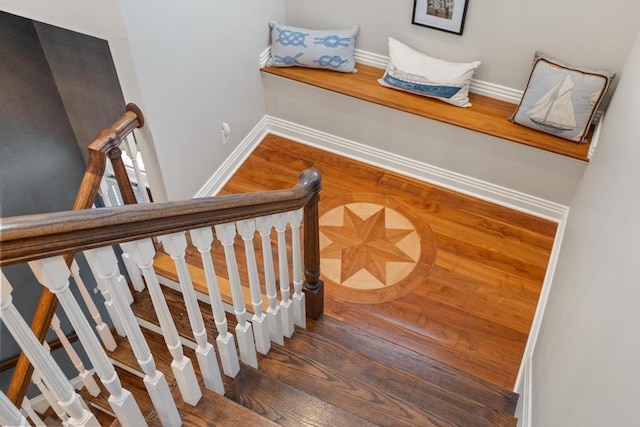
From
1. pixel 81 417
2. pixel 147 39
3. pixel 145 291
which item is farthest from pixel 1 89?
pixel 81 417

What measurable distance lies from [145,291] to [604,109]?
266 centimetres

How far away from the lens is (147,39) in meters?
2.52

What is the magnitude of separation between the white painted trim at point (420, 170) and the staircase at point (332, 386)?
1349mm

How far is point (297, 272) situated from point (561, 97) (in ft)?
6.13

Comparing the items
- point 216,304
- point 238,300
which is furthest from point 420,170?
point 216,304

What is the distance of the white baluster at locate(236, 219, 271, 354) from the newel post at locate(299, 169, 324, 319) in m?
0.27

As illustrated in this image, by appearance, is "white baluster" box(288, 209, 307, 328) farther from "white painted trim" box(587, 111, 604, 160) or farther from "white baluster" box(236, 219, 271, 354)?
"white painted trim" box(587, 111, 604, 160)

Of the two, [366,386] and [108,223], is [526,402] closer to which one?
[366,386]

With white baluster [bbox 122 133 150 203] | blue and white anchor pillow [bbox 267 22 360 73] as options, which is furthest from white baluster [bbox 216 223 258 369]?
blue and white anchor pillow [bbox 267 22 360 73]

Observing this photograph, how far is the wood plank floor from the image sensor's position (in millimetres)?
2908

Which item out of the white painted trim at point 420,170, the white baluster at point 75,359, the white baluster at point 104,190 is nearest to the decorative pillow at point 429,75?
the white painted trim at point 420,170

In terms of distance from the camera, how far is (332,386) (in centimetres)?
221

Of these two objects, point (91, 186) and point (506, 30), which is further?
point (506, 30)

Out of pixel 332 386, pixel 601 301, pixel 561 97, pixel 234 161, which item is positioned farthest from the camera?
pixel 234 161
